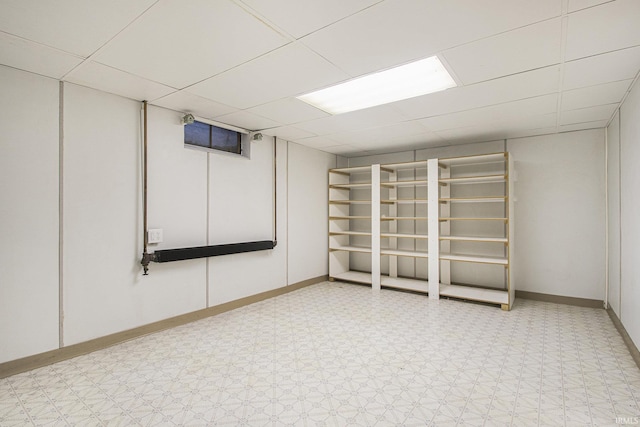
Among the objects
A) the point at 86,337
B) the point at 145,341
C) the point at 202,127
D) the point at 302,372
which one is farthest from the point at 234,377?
the point at 202,127

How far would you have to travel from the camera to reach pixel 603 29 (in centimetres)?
200

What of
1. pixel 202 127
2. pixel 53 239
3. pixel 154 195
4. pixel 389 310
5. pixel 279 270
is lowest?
pixel 389 310

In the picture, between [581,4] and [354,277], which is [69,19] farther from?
[354,277]

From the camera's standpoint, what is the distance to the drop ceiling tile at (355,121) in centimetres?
375

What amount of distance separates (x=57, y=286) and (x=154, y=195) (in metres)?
1.22

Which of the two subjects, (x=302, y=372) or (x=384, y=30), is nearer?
(x=384, y=30)

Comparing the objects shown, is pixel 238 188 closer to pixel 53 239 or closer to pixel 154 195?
pixel 154 195

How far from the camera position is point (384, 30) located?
6.73 feet

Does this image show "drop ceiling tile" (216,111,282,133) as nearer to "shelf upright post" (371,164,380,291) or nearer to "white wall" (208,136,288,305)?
"white wall" (208,136,288,305)

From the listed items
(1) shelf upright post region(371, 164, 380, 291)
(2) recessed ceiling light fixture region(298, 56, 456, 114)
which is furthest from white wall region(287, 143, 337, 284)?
(2) recessed ceiling light fixture region(298, 56, 456, 114)

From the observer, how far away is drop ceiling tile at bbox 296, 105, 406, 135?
3.75m

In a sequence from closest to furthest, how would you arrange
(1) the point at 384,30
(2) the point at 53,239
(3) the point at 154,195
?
(1) the point at 384,30 → (2) the point at 53,239 → (3) the point at 154,195

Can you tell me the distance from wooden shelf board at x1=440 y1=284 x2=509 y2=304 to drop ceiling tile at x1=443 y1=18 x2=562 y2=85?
313cm

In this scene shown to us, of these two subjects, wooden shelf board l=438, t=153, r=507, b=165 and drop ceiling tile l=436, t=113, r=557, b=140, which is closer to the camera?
drop ceiling tile l=436, t=113, r=557, b=140
